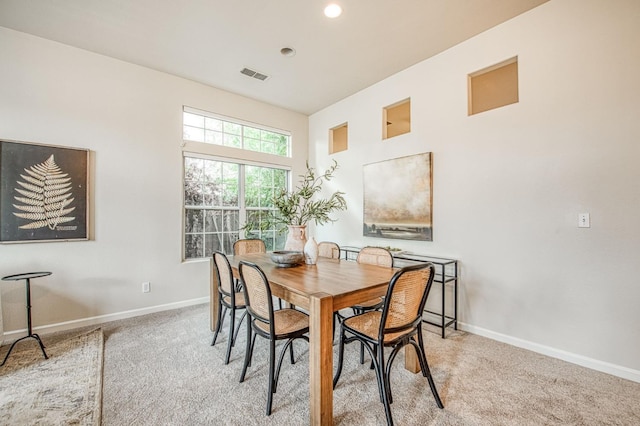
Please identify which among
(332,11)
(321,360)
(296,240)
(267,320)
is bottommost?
(321,360)

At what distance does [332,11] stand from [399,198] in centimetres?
218

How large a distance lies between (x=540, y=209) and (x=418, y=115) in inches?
66.4

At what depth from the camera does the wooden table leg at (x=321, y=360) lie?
1.54 meters

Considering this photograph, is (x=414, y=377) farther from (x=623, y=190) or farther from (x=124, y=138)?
(x=124, y=138)

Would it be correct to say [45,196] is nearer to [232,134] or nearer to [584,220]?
[232,134]

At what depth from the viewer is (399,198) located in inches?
142

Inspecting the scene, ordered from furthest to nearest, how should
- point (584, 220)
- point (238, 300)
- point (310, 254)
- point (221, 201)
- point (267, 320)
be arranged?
point (221, 201)
point (310, 254)
point (238, 300)
point (584, 220)
point (267, 320)

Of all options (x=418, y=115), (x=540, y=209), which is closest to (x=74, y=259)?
(x=418, y=115)

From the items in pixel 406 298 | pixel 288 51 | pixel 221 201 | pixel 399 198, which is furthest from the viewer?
pixel 221 201

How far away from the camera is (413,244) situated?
3.49m

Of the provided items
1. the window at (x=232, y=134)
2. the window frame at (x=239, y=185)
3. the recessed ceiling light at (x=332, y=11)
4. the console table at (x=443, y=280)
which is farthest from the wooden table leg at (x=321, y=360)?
the window at (x=232, y=134)

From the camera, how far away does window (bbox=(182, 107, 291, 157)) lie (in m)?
3.93

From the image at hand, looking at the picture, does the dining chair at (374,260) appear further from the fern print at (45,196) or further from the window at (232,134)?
the fern print at (45,196)

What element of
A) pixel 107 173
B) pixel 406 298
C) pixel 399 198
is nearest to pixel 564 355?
pixel 406 298
